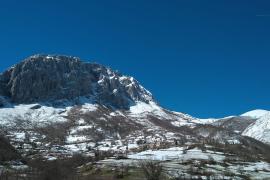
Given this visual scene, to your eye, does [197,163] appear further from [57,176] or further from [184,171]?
[57,176]

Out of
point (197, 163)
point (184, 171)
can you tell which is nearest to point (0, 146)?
point (184, 171)

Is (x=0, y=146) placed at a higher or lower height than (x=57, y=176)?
higher

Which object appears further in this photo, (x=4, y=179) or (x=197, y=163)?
(x=197, y=163)

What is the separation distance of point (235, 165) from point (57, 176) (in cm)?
10994

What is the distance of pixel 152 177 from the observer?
135250 mm

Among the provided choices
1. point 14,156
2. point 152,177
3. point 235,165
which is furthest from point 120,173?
point 235,165

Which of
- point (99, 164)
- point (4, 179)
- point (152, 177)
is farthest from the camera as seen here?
point (99, 164)

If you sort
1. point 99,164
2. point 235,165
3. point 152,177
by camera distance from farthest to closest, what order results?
point 235,165 → point 99,164 → point 152,177

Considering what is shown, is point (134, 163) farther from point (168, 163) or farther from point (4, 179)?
point (4, 179)

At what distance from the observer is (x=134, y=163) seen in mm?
184250

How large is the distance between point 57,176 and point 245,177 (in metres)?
77.1

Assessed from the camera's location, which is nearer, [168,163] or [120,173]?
[120,173]

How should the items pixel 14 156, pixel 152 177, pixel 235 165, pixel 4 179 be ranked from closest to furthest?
pixel 4 179, pixel 152 177, pixel 14 156, pixel 235 165

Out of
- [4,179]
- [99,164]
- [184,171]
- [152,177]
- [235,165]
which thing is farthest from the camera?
[235,165]
